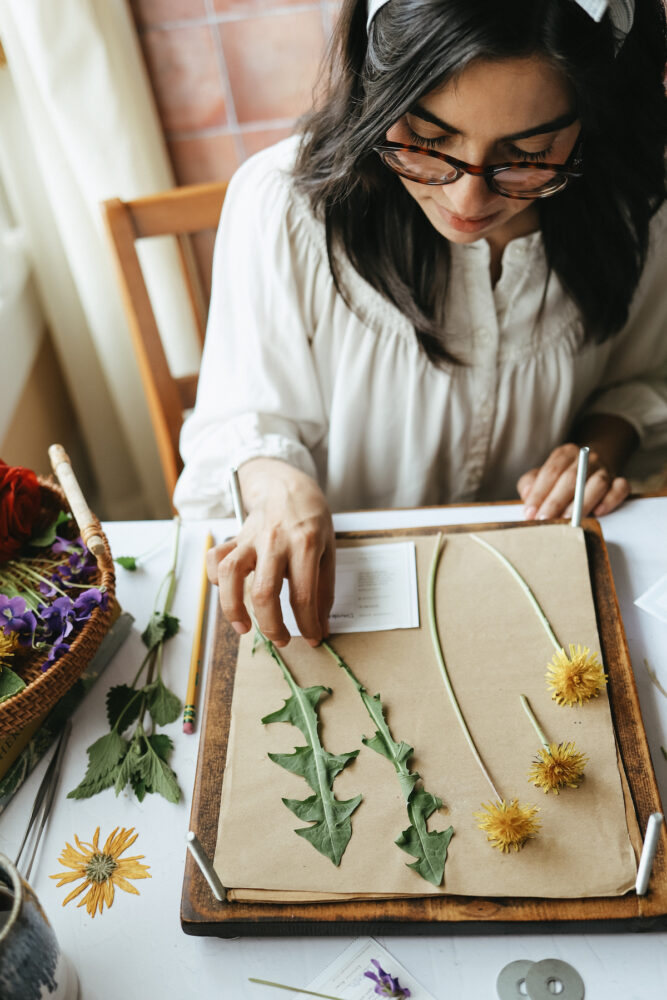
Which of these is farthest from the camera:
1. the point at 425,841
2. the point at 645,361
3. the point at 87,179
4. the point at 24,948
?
the point at 87,179

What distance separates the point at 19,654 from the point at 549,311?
830 millimetres

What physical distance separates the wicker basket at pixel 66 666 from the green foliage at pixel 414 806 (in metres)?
0.27

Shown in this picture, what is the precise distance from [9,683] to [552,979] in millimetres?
516

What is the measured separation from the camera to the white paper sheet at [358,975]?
1.99 ft

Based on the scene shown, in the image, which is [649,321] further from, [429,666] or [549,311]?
[429,666]

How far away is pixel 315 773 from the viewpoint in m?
0.71

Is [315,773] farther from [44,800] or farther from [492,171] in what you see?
[492,171]

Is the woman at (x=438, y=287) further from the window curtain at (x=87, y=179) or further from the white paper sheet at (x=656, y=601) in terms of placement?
the window curtain at (x=87, y=179)

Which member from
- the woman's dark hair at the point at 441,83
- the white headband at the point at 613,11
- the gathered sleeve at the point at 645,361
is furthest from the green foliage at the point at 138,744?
the gathered sleeve at the point at 645,361

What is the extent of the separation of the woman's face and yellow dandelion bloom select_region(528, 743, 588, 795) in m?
0.56

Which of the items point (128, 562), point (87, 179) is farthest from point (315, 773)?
point (87, 179)

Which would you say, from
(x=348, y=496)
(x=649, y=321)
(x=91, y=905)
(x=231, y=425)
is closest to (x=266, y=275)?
(x=231, y=425)

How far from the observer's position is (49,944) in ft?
1.89

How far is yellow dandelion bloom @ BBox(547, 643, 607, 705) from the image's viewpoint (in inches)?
28.8
